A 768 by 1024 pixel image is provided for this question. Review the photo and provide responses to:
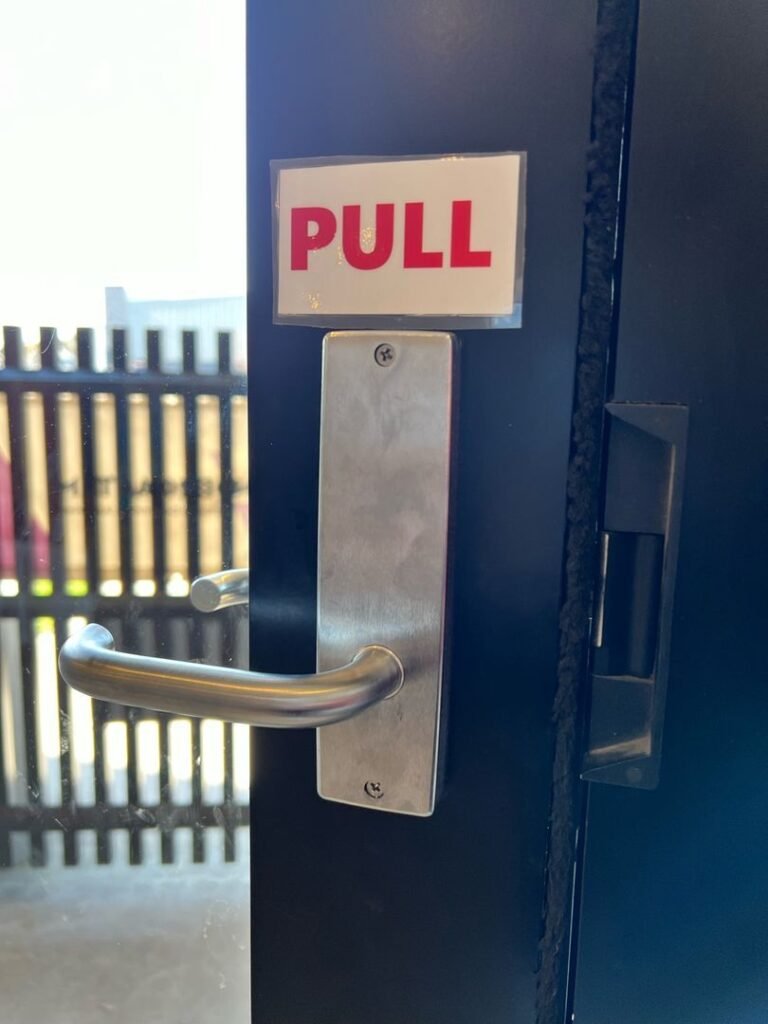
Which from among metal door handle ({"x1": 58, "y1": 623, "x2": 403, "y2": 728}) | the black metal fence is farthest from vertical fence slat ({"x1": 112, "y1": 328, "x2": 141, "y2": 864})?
metal door handle ({"x1": 58, "y1": 623, "x2": 403, "y2": 728})

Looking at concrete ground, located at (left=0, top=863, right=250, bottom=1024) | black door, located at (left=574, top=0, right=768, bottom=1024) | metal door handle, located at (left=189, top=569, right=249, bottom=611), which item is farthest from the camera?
concrete ground, located at (left=0, top=863, right=250, bottom=1024)

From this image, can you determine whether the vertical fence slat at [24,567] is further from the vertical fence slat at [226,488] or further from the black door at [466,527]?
the black door at [466,527]

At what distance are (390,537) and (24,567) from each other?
400 mm

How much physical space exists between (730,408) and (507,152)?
0.17 metres

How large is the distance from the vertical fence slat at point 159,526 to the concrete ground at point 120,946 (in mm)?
61

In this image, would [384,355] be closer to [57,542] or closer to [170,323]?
[170,323]

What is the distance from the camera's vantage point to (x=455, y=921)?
0.43 metres

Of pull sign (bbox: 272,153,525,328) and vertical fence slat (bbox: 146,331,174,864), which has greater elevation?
pull sign (bbox: 272,153,525,328)

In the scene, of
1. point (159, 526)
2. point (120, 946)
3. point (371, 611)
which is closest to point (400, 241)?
point (371, 611)

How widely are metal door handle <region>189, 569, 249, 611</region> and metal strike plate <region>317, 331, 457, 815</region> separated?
0.40ft

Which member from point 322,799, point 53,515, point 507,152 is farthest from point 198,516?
point 507,152

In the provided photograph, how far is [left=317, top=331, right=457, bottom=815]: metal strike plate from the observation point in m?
0.38

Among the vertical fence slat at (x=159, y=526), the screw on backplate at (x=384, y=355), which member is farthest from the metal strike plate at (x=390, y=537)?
the vertical fence slat at (x=159, y=526)

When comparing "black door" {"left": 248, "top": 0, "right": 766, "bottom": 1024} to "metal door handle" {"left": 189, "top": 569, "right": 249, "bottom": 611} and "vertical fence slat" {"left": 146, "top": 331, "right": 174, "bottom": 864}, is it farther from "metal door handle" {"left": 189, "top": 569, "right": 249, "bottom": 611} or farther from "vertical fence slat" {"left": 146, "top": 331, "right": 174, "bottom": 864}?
"vertical fence slat" {"left": 146, "top": 331, "right": 174, "bottom": 864}
